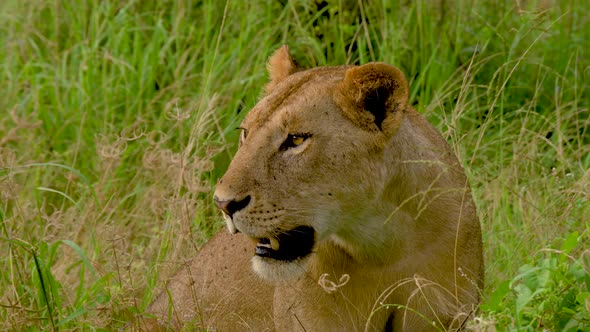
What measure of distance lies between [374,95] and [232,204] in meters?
0.57

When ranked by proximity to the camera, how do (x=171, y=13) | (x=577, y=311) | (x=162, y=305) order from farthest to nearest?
1. (x=171, y=13)
2. (x=162, y=305)
3. (x=577, y=311)

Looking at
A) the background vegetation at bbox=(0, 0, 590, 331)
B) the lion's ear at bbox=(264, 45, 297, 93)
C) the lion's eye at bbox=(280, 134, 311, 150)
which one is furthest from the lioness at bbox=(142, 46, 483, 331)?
the background vegetation at bbox=(0, 0, 590, 331)

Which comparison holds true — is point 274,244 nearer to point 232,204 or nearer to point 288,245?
point 288,245

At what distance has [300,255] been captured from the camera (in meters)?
4.03

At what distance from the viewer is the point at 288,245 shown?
13.3 ft

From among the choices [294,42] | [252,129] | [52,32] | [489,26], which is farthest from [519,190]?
[52,32]

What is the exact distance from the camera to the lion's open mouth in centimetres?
402

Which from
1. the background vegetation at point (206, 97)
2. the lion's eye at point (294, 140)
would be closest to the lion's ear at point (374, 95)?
the lion's eye at point (294, 140)

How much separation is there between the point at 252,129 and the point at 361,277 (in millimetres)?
614

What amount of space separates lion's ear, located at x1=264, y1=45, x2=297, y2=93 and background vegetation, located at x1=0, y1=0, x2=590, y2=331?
81 centimetres

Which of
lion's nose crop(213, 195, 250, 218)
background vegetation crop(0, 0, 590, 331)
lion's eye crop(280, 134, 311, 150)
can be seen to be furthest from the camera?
background vegetation crop(0, 0, 590, 331)

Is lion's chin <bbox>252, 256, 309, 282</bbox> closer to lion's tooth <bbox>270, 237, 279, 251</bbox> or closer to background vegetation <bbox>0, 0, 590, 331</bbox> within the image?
lion's tooth <bbox>270, 237, 279, 251</bbox>

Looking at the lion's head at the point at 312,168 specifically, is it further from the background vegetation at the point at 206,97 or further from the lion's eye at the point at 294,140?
the background vegetation at the point at 206,97

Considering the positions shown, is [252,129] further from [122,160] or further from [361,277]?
[122,160]
